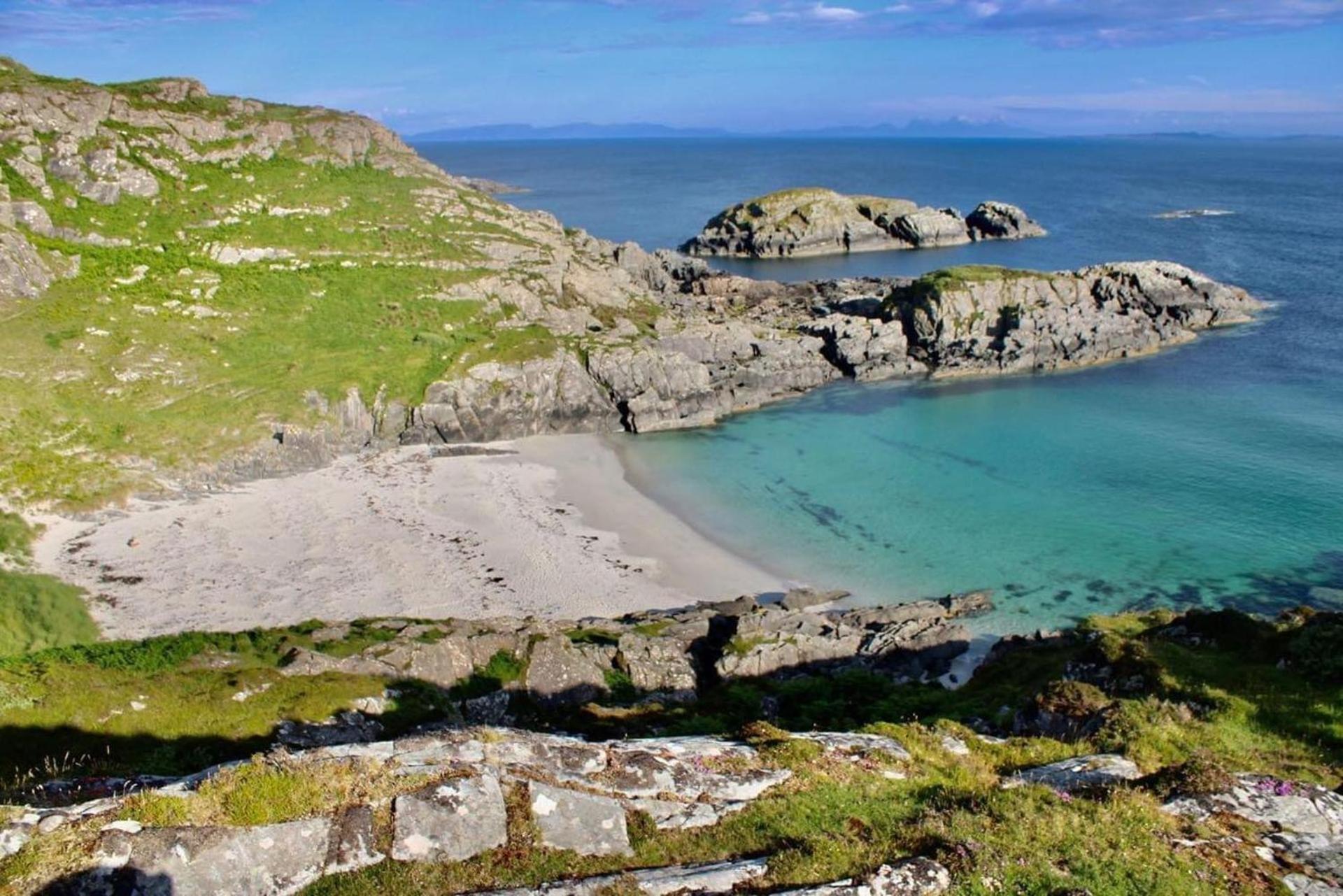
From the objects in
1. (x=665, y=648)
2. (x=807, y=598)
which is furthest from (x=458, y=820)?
(x=807, y=598)

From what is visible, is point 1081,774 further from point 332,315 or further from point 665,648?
point 332,315

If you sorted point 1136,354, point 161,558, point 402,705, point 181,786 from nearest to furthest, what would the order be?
point 181,786
point 402,705
point 161,558
point 1136,354

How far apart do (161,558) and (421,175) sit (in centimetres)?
6365

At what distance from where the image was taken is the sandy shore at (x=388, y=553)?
41312 millimetres

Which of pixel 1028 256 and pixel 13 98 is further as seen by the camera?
pixel 1028 256

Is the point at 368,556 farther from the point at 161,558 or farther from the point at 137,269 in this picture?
the point at 137,269

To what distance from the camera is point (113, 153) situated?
79625mm

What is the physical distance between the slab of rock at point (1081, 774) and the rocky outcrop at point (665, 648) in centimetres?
1650

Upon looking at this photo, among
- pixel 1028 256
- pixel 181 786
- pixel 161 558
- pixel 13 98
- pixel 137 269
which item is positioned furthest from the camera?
pixel 1028 256

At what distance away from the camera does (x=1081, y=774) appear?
15961 mm

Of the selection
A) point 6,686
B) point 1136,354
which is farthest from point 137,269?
point 1136,354

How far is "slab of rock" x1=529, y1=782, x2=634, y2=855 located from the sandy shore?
2841cm

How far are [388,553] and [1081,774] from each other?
3878cm

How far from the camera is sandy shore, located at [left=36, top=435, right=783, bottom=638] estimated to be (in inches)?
1626
